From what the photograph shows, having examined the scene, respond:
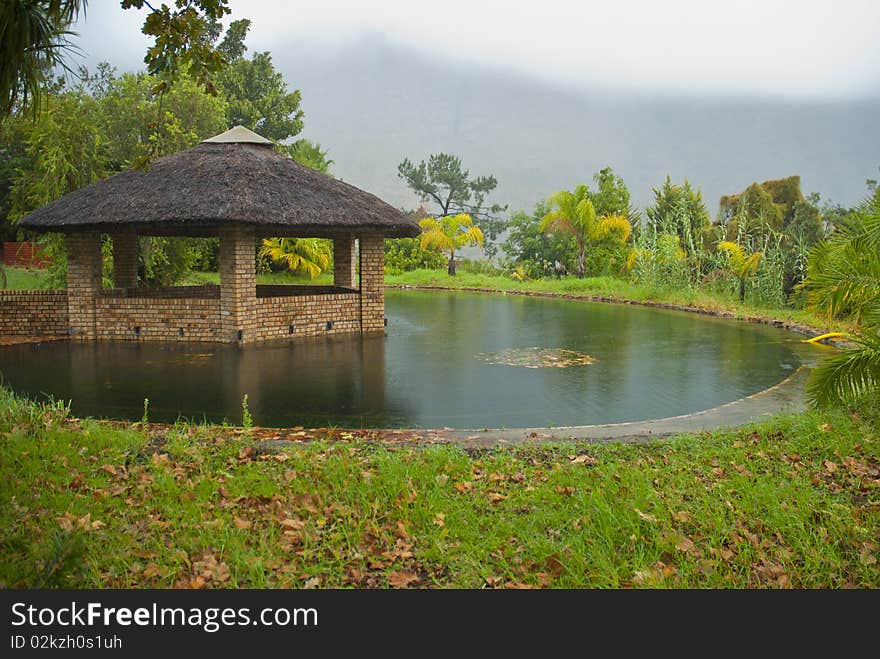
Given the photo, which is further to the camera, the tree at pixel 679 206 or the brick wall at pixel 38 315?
the tree at pixel 679 206

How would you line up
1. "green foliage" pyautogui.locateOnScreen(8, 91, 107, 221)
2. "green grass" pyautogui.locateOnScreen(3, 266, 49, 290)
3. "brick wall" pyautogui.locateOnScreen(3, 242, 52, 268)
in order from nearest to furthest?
"green foliage" pyautogui.locateOnScreen(8, 91, 107, 221) → "green grass" pyautogui.locateOnScreen(3, 266, 49, 290) → "brick wall" pyautogui.locateOnScreen(3, 242, 52, 268)

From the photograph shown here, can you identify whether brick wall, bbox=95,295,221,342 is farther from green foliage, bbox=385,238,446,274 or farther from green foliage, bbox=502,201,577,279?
green foliage, bbox=385,238,446,274

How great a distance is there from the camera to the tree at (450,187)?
4803cm

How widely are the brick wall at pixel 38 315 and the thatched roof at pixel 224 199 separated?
1.15 m

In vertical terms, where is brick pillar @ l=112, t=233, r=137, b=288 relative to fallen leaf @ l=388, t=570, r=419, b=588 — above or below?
above

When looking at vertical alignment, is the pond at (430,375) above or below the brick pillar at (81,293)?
below

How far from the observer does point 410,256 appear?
31.4m

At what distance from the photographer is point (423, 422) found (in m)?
7.21

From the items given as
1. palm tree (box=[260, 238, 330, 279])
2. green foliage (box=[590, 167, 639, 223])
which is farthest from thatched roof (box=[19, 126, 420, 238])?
green foliage (box=[590, 167, 639, 223])

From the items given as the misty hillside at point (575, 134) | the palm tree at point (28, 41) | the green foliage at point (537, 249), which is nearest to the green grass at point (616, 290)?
the green foliage at point (537, 249)

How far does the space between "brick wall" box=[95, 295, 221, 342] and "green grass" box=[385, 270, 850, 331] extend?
354 inches

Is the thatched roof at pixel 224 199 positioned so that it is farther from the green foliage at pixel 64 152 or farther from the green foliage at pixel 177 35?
the green foliage at pixel 177 35

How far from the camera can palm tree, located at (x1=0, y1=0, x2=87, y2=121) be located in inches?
196

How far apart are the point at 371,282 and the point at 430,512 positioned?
9213 millimetres
